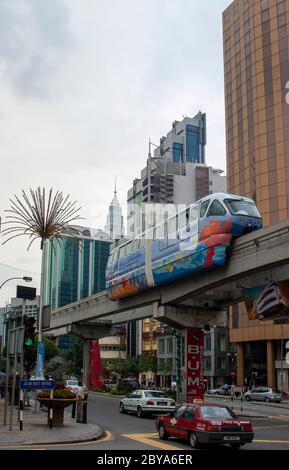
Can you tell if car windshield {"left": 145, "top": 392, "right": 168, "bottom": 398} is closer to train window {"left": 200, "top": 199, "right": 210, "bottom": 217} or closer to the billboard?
the billboard

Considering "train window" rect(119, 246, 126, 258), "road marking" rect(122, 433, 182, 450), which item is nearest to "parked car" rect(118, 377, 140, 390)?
"train window" rect(119, 246, 126, 258)

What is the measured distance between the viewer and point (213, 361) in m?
104

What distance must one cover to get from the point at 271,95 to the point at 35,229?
67117mm

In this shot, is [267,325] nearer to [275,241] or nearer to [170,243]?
[170,243]

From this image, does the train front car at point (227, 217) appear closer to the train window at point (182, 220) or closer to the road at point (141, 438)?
the train window at point (182, 220)

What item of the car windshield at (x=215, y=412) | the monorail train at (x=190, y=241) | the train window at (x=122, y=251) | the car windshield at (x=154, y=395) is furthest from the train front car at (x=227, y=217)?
the car windshield at (x=215, y=412)

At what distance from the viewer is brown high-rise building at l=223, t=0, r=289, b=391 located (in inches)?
3472

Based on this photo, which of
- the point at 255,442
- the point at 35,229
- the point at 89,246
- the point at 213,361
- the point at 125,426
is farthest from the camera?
the point at 89,246

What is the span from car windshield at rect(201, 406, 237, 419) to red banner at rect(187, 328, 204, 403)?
80.0 ft

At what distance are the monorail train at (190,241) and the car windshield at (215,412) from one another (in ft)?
51.5

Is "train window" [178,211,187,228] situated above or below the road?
above

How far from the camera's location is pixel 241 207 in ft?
110

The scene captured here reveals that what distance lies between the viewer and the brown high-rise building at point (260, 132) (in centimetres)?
8819
